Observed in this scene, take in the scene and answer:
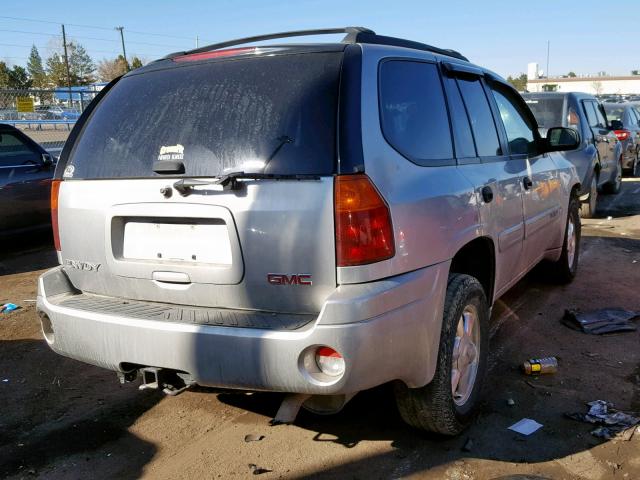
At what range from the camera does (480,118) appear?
386cm

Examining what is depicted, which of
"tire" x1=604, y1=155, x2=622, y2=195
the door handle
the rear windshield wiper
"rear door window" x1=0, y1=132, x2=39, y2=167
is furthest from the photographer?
"tire" x1=604, y1=155, x2=622, y2=195

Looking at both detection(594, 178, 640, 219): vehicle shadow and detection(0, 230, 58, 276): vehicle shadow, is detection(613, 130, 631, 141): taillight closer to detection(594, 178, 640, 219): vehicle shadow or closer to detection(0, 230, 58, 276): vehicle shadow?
detection(594, 178, 640, 219): vehicle shadow

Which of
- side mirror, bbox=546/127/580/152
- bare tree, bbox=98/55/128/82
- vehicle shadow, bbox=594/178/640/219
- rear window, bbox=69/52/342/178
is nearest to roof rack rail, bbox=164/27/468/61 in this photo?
rear window, bbox=69/52/342/178

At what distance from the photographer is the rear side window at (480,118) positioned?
372cm

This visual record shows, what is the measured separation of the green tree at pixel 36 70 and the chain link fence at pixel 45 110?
59790 millimetres

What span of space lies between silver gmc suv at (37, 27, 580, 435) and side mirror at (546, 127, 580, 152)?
170 cm

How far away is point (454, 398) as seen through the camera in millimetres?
3242

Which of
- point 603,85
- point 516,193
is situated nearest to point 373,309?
point 516,193

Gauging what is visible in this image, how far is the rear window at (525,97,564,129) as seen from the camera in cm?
925

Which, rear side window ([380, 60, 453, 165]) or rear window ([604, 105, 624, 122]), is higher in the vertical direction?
rear side window ([380, 60, 453, 165])

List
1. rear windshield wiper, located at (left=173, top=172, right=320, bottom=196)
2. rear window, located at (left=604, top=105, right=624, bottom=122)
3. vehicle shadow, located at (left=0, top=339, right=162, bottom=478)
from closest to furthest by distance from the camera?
Result: 1. rear windshield wiper, located at (left=173, top=172, right=320, bottom=196)
2. vehicle shadow, located at (left=0, top=339, right=162, bottom=478)
3. rear window, located at (left=604, top=105, right=624, bottom=122)

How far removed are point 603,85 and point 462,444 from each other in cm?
10671

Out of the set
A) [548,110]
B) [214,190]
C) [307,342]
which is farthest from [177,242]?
[548,110]

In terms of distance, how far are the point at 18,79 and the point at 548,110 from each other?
70142 mm
